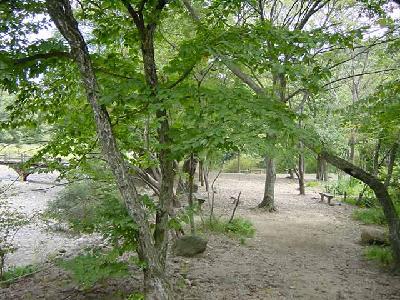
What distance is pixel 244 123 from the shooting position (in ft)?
11.0

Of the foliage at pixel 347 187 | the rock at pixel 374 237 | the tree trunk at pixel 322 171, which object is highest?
the tree trunk at pixel 322 171

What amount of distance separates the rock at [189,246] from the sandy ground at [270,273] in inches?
5.5

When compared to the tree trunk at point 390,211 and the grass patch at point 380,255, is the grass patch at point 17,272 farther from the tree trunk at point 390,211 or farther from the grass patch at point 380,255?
the grass patch at point 380,255

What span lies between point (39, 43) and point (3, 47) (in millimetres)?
349

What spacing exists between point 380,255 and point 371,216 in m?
4.16

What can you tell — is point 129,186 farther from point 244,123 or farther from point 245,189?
point 245,189

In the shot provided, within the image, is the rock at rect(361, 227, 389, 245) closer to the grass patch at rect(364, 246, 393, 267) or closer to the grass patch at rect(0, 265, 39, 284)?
the grass patch at rect(364, 246, 393, 267)

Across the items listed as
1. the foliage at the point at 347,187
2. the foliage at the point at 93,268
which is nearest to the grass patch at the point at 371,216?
the foliage at the point at 347,187

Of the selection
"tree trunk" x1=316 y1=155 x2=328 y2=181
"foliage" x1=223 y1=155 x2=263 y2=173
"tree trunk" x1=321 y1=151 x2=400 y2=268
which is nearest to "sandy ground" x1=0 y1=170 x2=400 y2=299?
"tree trunk" x1=321 y1=151 x2=400 y2=268

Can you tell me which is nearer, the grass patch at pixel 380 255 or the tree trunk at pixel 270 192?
the grass patch at pixel 380 255

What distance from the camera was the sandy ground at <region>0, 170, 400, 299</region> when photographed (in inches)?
219

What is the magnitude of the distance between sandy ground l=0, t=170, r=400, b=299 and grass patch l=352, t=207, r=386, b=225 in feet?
1.52

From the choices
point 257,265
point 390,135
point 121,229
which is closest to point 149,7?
point 121,229

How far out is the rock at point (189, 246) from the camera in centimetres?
721
